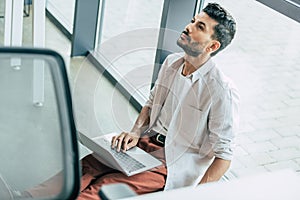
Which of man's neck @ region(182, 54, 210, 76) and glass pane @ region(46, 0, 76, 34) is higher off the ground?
man's neck @ region(182, 54, 210, 76)

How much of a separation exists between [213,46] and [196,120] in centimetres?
29

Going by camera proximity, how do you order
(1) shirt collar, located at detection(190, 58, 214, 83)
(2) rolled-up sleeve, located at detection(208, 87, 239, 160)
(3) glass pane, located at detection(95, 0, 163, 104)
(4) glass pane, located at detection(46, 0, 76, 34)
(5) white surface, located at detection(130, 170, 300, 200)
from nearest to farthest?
1. (5) white surface, located at detection(130, 170, 300, 200)
2. (2) rolled-up sleeve, located at detection(208, 87, 239, 160)
3. (1) shirt collar, located at detection(190, 58, 214, 83)
4. (3) glass pane, located at detection(95, 0, 163, 104)
5. (4) glass pane, located at detection(46, 0, 76, 34)

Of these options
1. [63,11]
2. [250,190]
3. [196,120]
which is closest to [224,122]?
[196,120]

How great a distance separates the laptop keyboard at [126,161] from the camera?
6.05 feet

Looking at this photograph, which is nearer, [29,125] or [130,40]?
[29,125]

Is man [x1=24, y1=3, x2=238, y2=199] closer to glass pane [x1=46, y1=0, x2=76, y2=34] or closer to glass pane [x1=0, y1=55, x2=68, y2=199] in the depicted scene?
glass pane [x1=0, y1=55, x2=68, y2=199]

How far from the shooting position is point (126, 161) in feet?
6.20

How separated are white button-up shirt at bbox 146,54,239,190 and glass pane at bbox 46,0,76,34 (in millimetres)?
2304

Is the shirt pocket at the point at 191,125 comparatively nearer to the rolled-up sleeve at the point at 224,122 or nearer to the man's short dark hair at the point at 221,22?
the rolled-up sleeve at the point at 224,122

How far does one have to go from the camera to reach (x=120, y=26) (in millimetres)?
3613

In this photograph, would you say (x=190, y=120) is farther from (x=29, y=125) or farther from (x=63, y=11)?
(x=63, y=11)

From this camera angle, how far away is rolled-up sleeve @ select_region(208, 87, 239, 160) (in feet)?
5.78

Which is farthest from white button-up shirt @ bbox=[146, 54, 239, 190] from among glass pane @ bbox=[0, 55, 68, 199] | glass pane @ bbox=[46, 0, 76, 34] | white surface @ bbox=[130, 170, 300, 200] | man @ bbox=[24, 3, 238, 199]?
glass pane @ bbox=[46, 0, 76, 34]

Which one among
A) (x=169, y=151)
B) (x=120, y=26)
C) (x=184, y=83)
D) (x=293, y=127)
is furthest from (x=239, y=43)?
(x=120, y=26)
